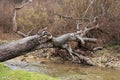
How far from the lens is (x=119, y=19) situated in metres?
24.8

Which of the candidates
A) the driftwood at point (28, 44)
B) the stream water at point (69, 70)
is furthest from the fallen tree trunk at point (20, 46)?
the stream water at point (69, 70)

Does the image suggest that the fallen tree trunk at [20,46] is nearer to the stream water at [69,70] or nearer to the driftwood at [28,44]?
the driftwood at [28,44]

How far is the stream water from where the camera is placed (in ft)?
56.6

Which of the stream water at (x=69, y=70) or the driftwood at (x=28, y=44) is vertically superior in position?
the driftwood at (x=28, y=44)

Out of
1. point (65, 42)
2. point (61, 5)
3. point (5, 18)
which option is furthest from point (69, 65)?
point (5, 18)

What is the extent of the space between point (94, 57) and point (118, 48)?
2.70 m

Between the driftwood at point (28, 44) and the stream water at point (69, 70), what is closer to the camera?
the driftwood at point (28, 44)

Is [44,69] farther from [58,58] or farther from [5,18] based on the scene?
[5,18]

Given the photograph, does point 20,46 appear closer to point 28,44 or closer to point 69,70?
point 28,44

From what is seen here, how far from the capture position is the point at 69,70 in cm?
1891

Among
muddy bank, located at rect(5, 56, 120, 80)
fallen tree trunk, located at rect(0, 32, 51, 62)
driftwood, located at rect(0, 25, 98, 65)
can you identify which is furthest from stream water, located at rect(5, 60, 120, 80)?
fallen tree trunk, located at rect(0, 32, 51, 62)

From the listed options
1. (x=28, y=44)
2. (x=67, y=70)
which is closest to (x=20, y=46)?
(x=28, y=44)

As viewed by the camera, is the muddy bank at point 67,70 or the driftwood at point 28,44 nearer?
the driftwood at point 28,44

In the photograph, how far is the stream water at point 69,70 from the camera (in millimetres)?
17250
